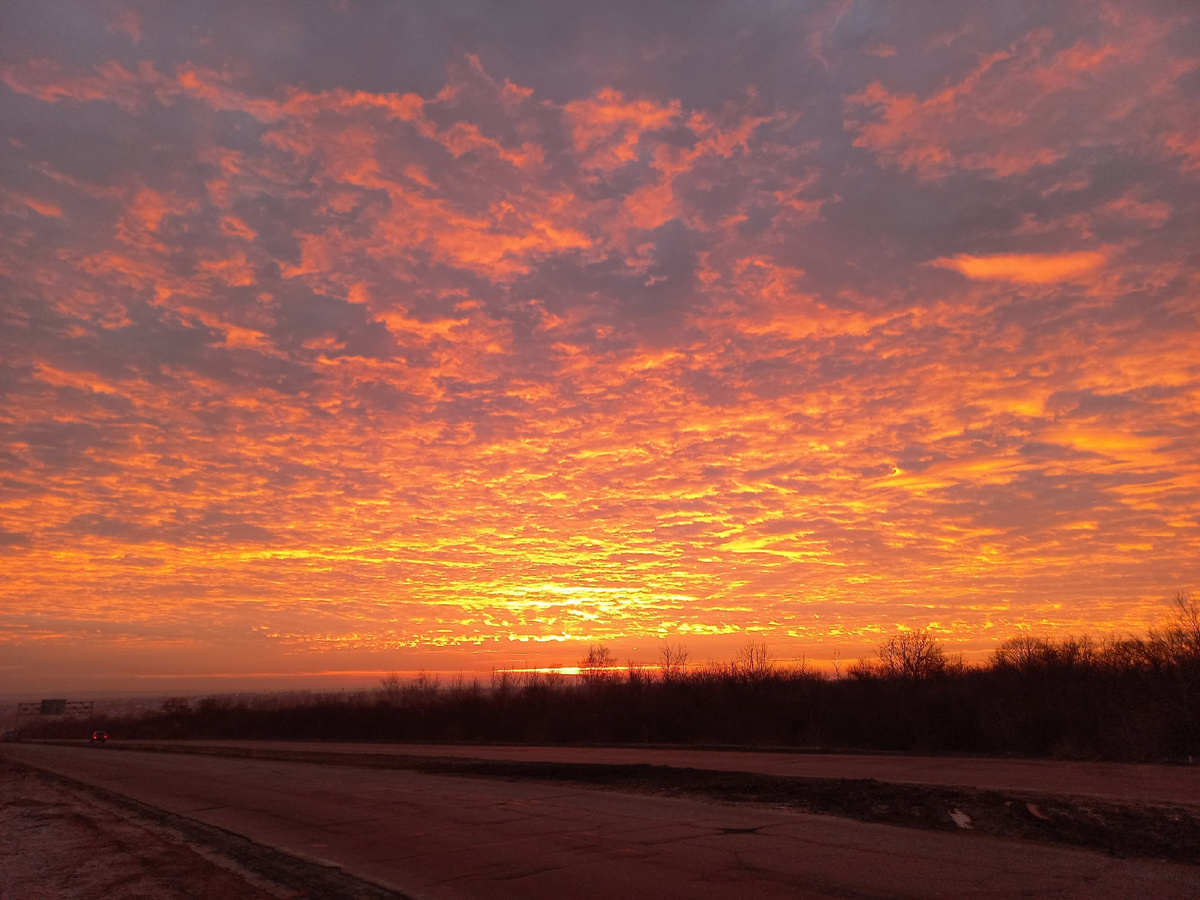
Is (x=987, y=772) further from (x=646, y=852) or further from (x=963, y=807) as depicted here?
(x=646, y=852)

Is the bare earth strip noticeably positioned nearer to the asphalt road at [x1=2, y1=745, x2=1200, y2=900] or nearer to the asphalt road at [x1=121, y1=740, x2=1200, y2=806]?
the asphalt road at [x1=2, y1=745, x2=1200, y2=900]

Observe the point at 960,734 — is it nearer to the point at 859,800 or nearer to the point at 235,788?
the point at 859,800

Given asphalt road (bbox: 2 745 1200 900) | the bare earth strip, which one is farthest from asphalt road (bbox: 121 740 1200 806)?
asphalt road (bbox: 2 745 1200 900)

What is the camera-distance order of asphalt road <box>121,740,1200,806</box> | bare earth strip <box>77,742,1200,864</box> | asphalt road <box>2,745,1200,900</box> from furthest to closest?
1. asphalt road <box>121,740,1200,806</box>
2. bare earth strip <box>77,742,1200,864</box>
3. asphalt road <box>2,745,1200,900</box>

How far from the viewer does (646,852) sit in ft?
34.7

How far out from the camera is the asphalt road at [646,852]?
27.5 ft

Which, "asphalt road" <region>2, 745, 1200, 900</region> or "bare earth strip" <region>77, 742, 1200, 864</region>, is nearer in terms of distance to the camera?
"asphalt road" <region>2, 745, 1200, 900</region>

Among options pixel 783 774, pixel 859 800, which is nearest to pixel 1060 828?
pixel 859 800

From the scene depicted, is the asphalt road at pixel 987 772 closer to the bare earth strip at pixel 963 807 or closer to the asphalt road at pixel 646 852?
the bare earth strip at pixel 963 807

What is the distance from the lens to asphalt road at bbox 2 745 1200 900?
27.5 feet

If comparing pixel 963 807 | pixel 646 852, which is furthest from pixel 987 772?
pixel 646 852

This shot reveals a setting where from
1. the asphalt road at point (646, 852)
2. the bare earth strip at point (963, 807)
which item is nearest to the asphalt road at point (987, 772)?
the bare earth strip at point (963, 807)

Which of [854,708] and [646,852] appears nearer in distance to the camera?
[646,852]

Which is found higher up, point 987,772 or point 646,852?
point 987,772
